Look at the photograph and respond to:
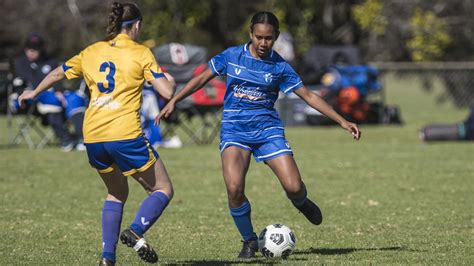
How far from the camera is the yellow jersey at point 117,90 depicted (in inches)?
245

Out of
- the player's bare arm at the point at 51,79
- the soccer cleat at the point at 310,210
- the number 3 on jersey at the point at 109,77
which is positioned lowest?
the soccer cleat at the point at 310,210

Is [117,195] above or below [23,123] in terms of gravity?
above

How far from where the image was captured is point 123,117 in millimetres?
6238

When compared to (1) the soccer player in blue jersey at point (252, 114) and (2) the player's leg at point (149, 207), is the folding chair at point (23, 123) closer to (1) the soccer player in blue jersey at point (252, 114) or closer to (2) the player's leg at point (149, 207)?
(1) the soccer player in blue jersey at point (252, 114)

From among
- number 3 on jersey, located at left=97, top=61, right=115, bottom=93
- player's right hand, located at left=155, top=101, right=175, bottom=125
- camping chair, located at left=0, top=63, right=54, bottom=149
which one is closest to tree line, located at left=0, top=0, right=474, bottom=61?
camping chair, located at left=0, top=63, right=54, bottom=149

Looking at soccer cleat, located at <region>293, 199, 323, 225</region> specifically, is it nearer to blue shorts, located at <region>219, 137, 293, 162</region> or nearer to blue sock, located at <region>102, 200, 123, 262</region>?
blue shorts, located at <region>219, 137, 293, 162</region>

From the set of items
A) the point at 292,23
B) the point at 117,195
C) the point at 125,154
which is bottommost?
the point at 292,23

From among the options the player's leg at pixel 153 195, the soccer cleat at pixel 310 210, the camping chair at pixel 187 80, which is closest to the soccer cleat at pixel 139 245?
the player's leg at pixel 153 195

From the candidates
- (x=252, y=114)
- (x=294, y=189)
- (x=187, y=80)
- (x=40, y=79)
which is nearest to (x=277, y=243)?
(x=294, y=189)

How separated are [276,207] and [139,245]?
170 inches

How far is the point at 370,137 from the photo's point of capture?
1983 cm

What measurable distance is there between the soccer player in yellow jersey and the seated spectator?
397 inches

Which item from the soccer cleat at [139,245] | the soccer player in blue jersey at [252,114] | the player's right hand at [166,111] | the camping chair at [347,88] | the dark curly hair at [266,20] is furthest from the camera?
the camping chair at [347,88]

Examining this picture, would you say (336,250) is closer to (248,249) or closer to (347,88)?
(248,249)
